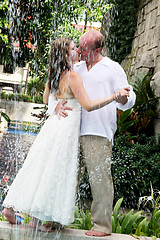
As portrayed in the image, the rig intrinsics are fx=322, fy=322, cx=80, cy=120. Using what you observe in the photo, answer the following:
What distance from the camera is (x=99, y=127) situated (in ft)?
8.21

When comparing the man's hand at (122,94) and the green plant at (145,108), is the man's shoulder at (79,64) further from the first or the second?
the green plant at (145,108)

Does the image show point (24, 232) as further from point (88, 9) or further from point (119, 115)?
point (88, 9)

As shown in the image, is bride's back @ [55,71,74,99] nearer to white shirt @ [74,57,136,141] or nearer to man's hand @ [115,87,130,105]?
white shirt @ [74,57,136,141]

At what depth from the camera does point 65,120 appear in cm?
249

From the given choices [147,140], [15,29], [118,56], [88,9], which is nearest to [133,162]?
[147,140]

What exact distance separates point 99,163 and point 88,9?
9639 millimetres

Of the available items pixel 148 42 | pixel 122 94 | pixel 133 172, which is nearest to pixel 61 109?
pixel 122 94

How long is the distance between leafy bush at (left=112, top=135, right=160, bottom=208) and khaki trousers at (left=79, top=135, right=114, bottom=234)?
1.96 metres

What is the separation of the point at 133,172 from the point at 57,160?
240 cm

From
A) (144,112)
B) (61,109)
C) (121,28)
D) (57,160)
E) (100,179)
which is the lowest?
(100,179)

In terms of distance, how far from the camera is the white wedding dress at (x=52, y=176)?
2361mm

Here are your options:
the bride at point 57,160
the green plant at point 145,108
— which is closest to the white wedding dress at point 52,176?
the bride at point 57,160

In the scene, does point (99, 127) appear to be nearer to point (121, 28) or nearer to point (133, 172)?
point (133, 172)

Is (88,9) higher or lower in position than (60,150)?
higher
